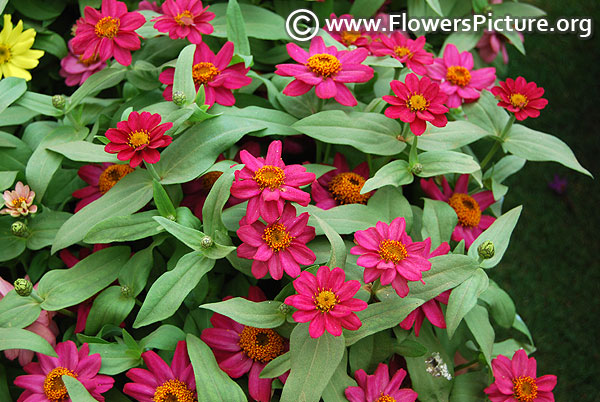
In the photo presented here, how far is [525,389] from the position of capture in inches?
32.9

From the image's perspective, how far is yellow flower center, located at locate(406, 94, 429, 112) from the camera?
2.81 feet

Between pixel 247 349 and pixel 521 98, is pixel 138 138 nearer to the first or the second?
pixel 247 349

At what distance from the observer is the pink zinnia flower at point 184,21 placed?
0.96 meters

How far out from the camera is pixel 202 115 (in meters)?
0.89

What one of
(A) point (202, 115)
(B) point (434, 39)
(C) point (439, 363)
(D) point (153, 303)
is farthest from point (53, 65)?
(C) point (439, 363)

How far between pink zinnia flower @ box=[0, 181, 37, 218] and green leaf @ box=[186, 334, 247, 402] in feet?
1.12

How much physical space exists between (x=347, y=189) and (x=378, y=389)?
0.99 feet

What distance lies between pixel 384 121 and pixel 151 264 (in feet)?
1.39

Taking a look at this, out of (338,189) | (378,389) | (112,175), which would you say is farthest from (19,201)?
(378,389)

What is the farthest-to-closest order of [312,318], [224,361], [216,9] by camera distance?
1. [216,9]
2. [224,361]
3. [312,318]

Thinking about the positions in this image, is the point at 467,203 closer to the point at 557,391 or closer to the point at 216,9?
the point at 216,9

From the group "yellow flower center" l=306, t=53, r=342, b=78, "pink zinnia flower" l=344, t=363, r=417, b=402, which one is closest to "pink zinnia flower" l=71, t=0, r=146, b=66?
"yellow flower center" l=306, t=53, r=342, b=78

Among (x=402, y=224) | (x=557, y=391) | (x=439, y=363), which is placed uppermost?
(x=402, y=224)

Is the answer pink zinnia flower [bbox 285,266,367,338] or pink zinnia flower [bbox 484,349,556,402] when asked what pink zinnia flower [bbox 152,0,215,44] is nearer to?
pink zinnia flower [bbox 285,266,367,338]
